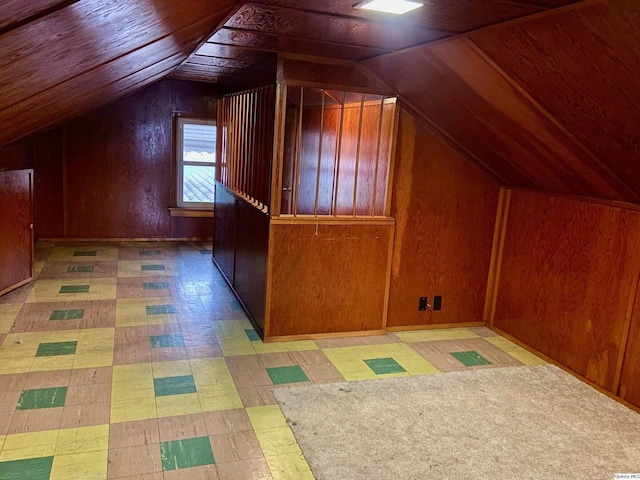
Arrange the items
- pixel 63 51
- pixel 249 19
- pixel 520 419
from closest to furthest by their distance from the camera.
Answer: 1. pixel 63 51
2. pixel 249 19
3. pixel 520 419

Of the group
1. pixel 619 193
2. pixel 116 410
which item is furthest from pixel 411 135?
pixel 116 410

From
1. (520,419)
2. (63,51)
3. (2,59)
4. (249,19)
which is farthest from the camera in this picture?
(520,419)

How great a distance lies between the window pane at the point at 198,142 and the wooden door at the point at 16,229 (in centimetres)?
230

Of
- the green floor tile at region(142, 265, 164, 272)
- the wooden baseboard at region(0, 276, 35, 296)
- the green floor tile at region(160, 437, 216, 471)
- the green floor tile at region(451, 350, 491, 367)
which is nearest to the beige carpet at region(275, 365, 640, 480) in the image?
the green floor tile at region(451, 350, 491, 367)

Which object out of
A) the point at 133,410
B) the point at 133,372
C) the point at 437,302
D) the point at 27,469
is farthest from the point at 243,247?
the point at 27,469

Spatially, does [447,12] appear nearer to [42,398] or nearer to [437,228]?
[437,228]

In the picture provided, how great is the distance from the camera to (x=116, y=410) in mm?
2574

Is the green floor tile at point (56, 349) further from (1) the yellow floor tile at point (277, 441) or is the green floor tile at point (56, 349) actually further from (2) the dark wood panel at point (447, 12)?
(2) the dark wood panel at point (447, 12)

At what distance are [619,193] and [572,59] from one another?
1151 millimetres

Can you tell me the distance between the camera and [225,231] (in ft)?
16.4

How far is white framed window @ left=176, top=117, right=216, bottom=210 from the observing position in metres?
6.52

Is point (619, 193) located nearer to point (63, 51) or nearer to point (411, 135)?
point (411, 135)

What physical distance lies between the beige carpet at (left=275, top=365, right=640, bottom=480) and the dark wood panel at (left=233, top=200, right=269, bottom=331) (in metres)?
0.95

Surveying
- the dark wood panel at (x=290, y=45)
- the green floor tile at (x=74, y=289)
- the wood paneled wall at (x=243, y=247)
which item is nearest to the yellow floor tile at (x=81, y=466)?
the wood paneled wall at (x=243, y=247)
